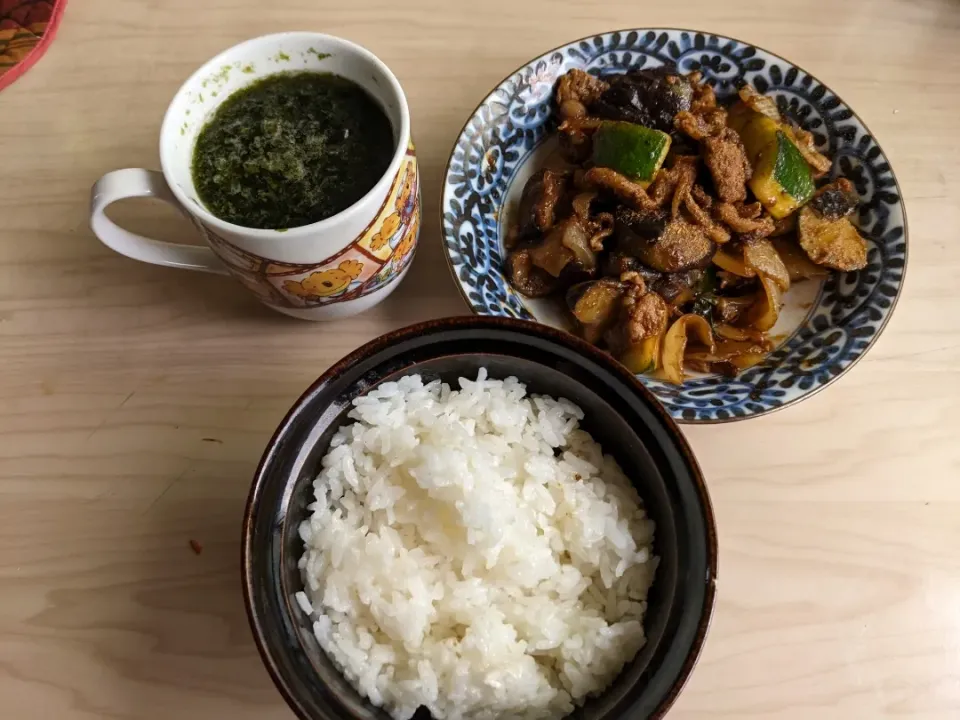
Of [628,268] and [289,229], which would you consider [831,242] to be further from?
[289,229]

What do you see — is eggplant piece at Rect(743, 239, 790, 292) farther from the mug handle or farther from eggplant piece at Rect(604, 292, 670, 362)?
the mug handle

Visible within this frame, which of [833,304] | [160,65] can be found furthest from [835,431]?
[160,65]

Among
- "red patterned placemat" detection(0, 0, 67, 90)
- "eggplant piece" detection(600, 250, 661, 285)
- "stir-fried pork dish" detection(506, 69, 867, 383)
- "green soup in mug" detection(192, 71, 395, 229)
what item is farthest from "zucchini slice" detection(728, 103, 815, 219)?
"red patterned placemat" detection(0, 0, 67, 90)

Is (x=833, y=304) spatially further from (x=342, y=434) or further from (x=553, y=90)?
(x=342, y=434)

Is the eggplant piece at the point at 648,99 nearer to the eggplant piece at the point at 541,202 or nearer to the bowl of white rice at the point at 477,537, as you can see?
the eggplant piece at the point at 541,202

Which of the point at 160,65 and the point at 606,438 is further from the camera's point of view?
the point at 160,65

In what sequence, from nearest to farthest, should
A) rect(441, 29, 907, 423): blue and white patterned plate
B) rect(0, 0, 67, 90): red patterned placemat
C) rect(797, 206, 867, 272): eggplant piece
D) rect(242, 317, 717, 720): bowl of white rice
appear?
1. rect(242, 317, 717, 720): bowl of white rice
2. rect(441, 29, 907, 423): blue and white patterned plate
3. rect(797, 206, 867, 272): eggplant piece
4. rect(0, 0, 67, 90): red patterned placemat
